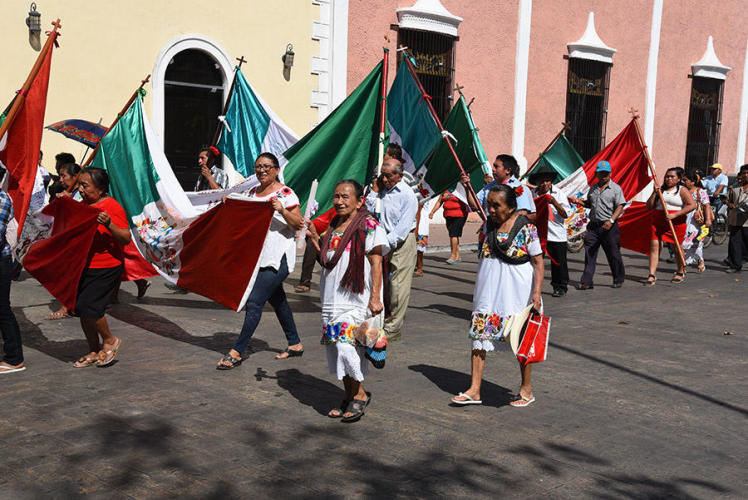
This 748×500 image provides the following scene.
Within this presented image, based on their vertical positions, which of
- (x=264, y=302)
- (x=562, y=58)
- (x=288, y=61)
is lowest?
(x=264, y=302)

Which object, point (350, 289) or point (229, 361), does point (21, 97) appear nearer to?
point (229, 361)

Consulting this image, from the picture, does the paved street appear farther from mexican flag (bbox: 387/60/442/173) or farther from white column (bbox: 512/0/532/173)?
white column (bbox: 512/0/532/173)

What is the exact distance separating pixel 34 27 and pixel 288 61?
4963 mm

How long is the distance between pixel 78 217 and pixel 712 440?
4852 mm

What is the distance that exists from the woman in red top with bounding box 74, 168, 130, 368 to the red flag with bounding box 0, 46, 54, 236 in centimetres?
56

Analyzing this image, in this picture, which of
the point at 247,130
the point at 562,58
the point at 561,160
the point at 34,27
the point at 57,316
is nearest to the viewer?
the point at 57,316

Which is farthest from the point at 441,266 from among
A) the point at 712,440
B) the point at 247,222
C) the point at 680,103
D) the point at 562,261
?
the point at 680,103

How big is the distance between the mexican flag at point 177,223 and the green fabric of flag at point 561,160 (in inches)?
257

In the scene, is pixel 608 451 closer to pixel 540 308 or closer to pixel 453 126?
pixel 540 308

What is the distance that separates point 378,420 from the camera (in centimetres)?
516

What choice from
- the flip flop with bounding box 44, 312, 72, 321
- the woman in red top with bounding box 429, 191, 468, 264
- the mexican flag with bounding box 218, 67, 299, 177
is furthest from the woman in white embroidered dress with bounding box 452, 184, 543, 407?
the woman in red top with bounding box 429, 191, 468, 264

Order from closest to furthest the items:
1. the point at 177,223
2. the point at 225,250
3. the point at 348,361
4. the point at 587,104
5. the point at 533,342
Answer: the point at 348,361 → the point at 533,342 → the point at 225,250 → the point at 177,223 → the point at 587,104

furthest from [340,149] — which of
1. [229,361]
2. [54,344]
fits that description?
[54,344]

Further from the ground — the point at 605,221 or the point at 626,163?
the point at 626,163
